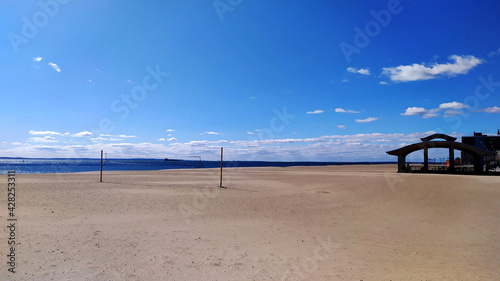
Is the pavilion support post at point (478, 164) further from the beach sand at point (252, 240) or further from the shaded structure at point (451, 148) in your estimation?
the beach sand at point (252, 240)

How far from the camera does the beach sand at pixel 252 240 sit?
20.2 ft

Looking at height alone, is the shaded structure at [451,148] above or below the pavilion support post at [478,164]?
above

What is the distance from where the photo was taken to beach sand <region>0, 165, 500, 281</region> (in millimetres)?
6152

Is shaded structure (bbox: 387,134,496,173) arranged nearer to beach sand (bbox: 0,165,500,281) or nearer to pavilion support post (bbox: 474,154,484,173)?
pavilion support post (bbox: 474,154,484,173)

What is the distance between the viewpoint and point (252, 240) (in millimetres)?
8391

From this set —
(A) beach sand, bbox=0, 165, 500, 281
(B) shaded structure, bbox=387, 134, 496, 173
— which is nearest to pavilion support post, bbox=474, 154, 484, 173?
(B) shaded structure, bbox=387, 134, 496, 173

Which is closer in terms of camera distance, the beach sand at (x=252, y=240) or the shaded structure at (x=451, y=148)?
the beach sand at (x=252, y=240)

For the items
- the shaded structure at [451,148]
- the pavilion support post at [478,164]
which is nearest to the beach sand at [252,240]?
the shaded structure at [451,148]

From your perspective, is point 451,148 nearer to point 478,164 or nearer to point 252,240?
point 478,164

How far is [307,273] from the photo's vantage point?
6109 millimetres

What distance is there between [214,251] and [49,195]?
13085 millimetres

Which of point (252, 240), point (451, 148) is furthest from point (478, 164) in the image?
point (252, 240)

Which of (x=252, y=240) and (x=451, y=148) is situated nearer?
(x=252, y=240)

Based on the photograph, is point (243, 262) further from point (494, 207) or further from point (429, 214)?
point (494, 207)
